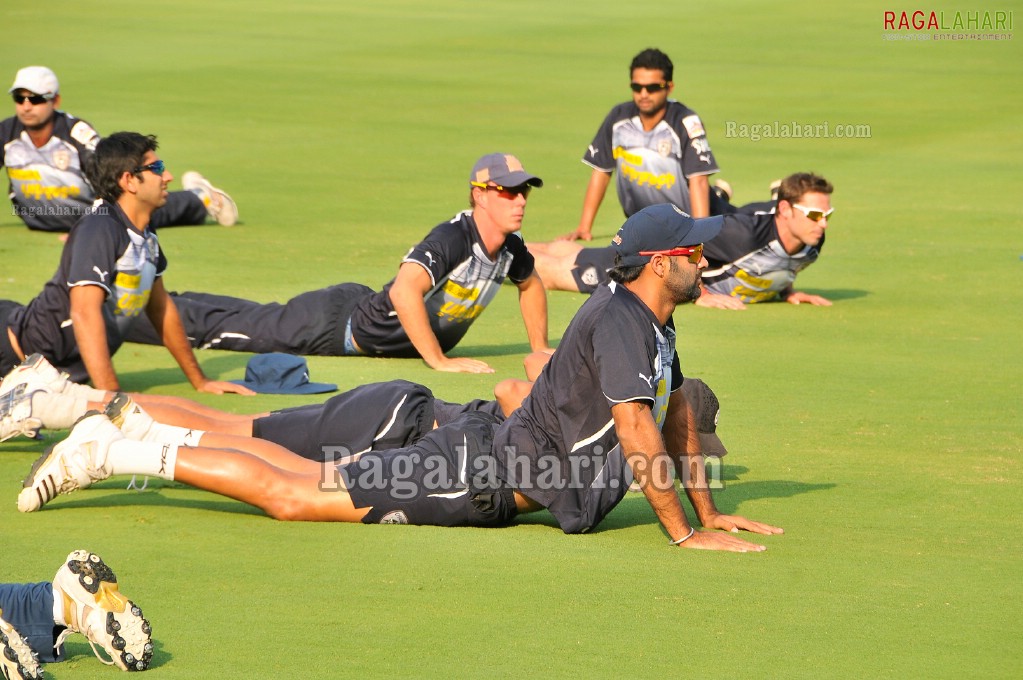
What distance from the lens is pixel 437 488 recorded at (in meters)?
6.29

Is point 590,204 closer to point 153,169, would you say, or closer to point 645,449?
point 153,169

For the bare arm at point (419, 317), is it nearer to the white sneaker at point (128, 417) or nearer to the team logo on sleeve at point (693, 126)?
the white sneaker at point (128, 417)

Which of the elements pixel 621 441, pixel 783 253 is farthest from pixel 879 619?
pixel 783 253

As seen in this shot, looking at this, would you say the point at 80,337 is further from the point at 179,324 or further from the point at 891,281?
the point at 891,281

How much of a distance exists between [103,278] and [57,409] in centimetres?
165

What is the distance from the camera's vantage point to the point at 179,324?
30.2ft

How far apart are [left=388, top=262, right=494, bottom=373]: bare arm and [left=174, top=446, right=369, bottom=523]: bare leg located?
11.2ft

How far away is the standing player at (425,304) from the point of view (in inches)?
381

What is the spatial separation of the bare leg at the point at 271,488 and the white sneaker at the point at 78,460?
1.00 ft

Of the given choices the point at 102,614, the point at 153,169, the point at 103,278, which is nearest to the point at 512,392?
the point at 102,614

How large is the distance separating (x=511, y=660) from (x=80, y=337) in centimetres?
437

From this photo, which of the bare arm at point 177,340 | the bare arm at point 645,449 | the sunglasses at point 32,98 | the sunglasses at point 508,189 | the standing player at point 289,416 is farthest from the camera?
the sunglasses at point 32,98

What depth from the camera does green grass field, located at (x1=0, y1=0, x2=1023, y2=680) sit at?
504cm

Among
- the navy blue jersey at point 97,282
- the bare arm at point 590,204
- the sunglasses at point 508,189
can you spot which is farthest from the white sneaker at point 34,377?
the bare arm at point 590,204
